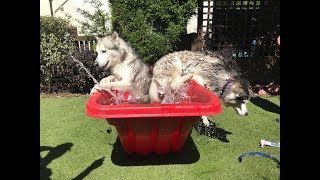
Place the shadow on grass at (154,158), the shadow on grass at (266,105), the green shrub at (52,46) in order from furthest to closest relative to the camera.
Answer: the green shrub at (52,46), the shadow on grass at (266,105), the shadow on grass at (154,158)

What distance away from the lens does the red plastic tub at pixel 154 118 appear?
12.6ft

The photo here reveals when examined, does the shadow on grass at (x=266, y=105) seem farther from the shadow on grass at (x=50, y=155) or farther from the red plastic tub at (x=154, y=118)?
the shadow on grass at (x=50, y=155)

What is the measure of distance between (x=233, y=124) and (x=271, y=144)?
131 centimetres

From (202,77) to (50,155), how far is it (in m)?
2.90

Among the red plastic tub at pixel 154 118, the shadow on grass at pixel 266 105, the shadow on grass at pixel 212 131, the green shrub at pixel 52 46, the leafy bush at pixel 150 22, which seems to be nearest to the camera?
the red plastic tub at pixel 154 118

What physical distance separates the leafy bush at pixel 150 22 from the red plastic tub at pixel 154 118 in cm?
452

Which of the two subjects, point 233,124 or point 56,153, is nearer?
point 56,153

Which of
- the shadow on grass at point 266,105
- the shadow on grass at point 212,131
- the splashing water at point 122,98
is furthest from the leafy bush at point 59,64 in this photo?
the shadow on grass at point 266,105

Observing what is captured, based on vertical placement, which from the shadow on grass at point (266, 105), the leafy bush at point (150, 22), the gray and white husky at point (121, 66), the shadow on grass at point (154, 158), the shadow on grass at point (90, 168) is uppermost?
the leafy bush at point (150, 22)

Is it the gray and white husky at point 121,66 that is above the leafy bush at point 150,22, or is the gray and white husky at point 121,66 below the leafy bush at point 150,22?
below

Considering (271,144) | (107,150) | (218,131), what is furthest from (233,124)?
(107,150)

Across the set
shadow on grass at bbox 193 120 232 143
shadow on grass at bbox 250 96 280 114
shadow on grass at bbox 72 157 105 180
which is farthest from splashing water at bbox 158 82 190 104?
shadow on grass at bbox 250 96 280 114

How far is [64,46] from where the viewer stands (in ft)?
30.8
